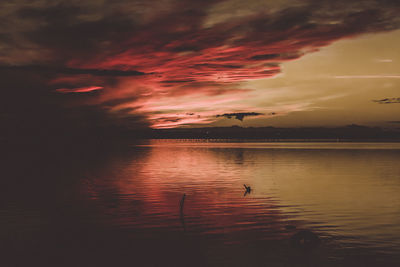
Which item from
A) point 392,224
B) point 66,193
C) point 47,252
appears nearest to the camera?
point 47,252

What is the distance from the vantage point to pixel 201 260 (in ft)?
55.9

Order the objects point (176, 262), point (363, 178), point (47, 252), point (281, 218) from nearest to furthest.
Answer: point (176, 262) < point (47, 252) < point (281, 218) < point (363, 178)

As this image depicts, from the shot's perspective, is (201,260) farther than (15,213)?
No

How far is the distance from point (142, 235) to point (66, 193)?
19.9m

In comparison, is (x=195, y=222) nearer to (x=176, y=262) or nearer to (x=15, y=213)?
(x=176, y=262)

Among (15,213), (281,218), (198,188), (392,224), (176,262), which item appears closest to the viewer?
(176,262)

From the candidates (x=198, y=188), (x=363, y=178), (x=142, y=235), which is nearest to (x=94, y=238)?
(x=142, y=235)

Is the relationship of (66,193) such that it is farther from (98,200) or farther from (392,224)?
(392,224)

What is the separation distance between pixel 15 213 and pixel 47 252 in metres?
10.7

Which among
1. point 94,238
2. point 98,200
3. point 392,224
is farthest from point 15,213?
point 392,224

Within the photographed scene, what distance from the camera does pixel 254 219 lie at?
82.4 ft

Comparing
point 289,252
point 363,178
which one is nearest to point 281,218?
point 289,252

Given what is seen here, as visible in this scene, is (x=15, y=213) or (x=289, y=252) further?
(x=15, y=213)

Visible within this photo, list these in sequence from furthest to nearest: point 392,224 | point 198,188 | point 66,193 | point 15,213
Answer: point 198,188, point 66,193, point 15,213, point 392,224
